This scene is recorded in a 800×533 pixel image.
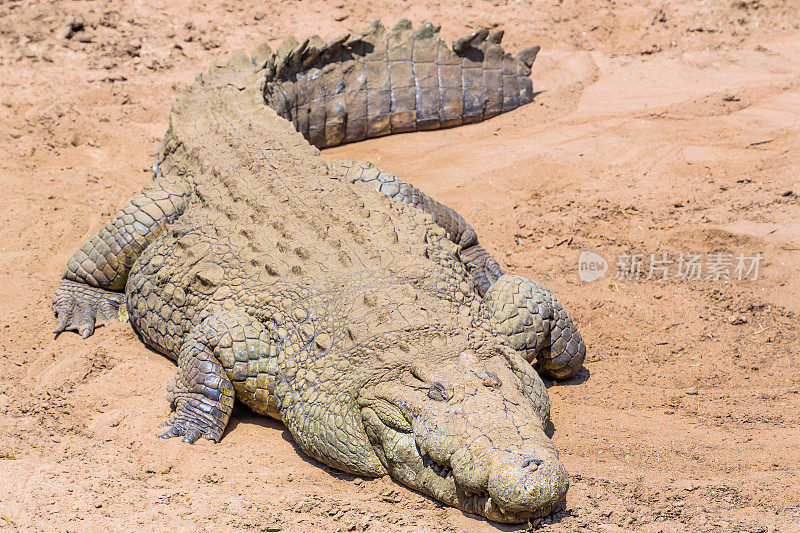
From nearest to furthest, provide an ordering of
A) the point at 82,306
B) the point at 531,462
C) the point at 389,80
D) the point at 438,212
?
the point at 531,462
the point at 82,306
the point at 438,212
the point at 389,80

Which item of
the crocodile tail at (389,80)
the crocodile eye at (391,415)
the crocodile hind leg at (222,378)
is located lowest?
the crocodile hind leg at (222,378)

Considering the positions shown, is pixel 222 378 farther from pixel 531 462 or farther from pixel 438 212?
pixel 438 212

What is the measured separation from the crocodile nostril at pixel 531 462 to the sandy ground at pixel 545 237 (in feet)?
1.14

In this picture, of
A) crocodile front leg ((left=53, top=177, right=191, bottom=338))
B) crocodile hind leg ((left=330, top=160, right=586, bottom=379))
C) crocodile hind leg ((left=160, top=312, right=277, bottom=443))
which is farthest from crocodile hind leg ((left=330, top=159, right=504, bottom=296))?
crocodile hind leg ((left=160, top=312, right=277, bottom=443))

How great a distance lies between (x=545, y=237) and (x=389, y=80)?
2745 mm

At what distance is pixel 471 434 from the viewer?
371 cm

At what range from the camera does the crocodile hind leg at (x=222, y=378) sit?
486 cm

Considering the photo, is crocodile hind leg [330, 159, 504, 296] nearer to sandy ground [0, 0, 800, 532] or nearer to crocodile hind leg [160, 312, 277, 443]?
sandy ground [0, 0, 800, 532]

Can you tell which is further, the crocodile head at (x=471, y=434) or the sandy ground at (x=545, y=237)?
the sandy ground at (x=545, y=237)

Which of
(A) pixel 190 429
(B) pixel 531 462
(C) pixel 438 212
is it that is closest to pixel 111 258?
(A) pixel 190 429

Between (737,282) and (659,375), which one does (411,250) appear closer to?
(659,375)

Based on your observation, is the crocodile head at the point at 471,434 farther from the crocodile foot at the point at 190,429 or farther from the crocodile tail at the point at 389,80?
the crocodile tail at the point at 389,80

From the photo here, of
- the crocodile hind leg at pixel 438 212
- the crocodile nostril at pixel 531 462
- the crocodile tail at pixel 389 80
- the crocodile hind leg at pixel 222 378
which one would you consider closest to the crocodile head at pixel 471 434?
the crocodile nostril at pixel 531 462

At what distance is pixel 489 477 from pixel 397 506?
669 millimetres
